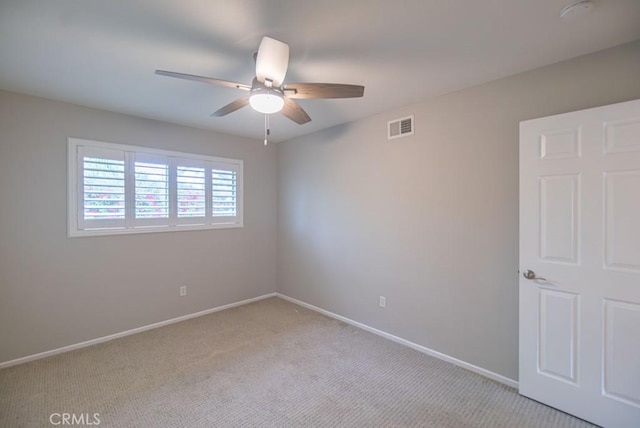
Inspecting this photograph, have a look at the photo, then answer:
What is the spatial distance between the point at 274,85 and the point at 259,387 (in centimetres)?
227

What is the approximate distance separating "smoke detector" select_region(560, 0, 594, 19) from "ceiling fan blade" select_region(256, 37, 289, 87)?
1524 mm

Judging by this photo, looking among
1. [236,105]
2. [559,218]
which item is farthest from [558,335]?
[236,105]

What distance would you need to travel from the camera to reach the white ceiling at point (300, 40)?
155 centimetres

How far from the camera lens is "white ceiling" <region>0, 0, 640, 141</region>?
1.55 metres

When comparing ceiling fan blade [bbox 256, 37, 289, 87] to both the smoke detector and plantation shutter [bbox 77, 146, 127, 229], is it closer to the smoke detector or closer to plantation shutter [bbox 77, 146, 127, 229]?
the smoke detector

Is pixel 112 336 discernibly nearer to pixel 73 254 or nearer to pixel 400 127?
pixel 73 254

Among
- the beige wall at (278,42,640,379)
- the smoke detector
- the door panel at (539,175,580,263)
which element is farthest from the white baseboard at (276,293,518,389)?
the smoke detector

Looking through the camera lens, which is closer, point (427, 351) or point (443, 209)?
point (443, 209)

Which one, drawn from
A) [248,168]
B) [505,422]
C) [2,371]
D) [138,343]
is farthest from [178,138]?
[505,422]

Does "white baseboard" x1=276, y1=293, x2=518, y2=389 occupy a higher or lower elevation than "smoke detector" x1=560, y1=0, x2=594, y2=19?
lower

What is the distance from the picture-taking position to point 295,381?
2400 mm

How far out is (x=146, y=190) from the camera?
3.38m

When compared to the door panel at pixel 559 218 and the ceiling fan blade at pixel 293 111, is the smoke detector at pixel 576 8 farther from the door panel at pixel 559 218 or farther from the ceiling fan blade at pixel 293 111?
the ceiling fan blade at pixel 293 111

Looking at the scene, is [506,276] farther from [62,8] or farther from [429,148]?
[62,8]
